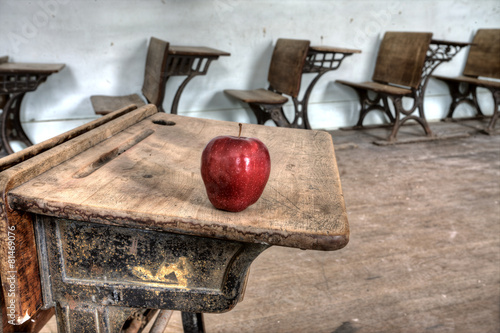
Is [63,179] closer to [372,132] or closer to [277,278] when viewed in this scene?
[277,278]

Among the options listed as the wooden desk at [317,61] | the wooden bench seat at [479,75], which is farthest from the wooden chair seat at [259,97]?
the wooden bench seat at [479,75]

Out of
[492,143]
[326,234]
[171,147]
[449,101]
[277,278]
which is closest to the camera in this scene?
[326,234]

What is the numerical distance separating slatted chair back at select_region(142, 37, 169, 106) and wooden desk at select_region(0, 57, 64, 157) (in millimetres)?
657

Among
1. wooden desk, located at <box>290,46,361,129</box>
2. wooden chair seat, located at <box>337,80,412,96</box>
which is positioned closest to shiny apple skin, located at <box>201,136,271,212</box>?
wooden desk, located at <box>290,46,361,129</box>

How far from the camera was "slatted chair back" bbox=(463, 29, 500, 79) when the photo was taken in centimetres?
486

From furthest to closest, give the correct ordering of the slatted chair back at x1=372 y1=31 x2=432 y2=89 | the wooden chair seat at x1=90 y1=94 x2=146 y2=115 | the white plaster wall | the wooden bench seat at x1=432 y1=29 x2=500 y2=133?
the wooden bench seat at x1=432 y1=29 x2=500 y2=133, the slatted chair back at x1=372 y1=31 x2=432 y2=89, the white plaster wall, the wooden chair seat at x1=90 y1=94 x2=146 y2=115

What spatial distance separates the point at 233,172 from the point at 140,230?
0.63ft

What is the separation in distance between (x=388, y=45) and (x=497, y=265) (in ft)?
10.0

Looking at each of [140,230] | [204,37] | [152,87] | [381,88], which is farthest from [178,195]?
[381,88]

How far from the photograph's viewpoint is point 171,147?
1.05 meters

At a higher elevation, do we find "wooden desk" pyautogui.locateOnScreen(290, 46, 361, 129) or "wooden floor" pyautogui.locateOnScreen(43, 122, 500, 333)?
"wooden desk" pyautogui.locateOnScreen(290, 46, 361, 129)

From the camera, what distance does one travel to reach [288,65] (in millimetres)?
3713

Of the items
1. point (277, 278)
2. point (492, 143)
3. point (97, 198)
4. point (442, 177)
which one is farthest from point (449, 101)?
point (97, 198)

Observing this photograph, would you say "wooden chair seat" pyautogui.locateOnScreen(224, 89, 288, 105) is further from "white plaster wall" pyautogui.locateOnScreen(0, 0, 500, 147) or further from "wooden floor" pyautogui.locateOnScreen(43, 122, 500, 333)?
"wooden floor" pyautogui.locateOnScreen(43, 122, 500, 333)
